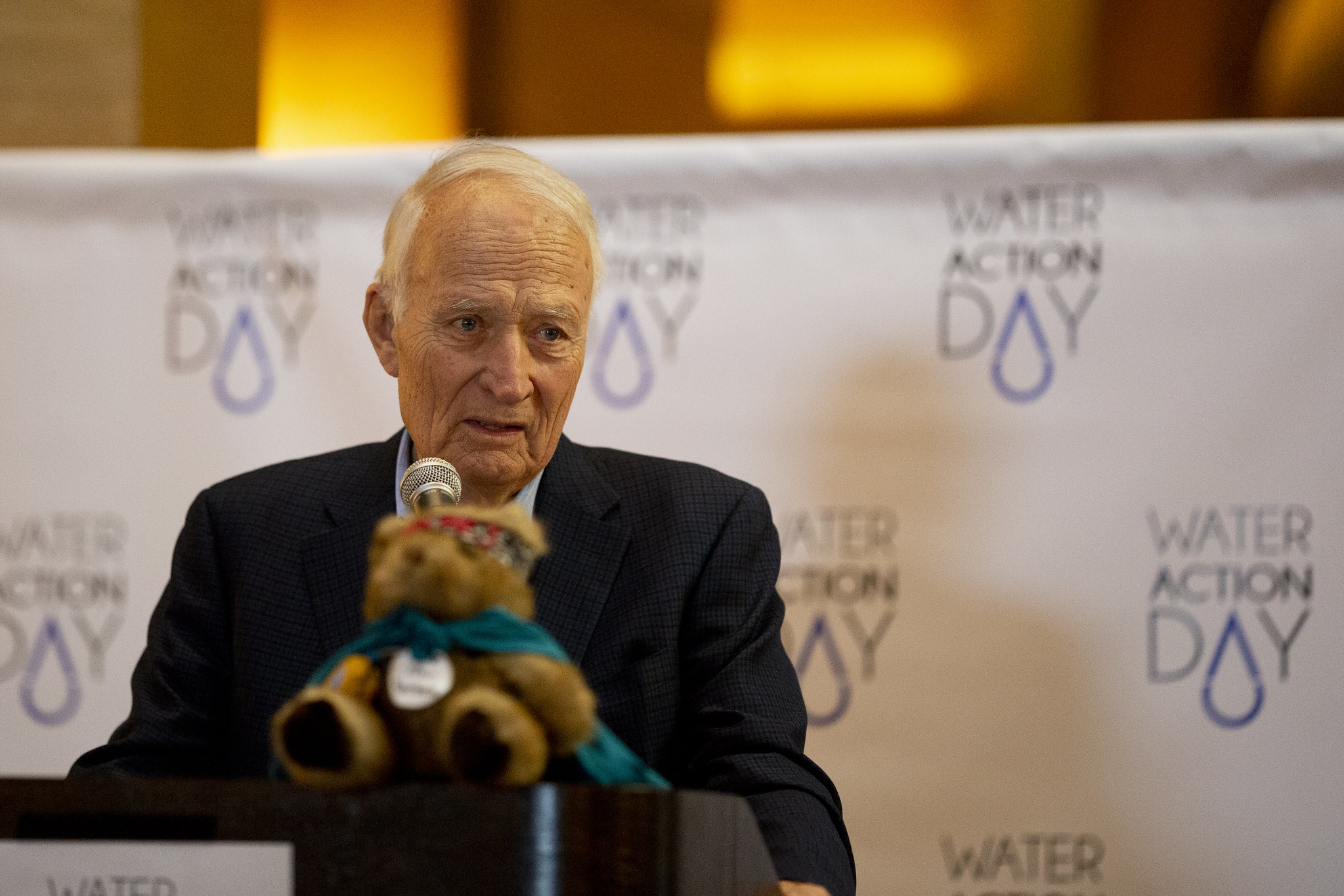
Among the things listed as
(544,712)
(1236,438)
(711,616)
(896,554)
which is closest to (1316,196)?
(1236,438)

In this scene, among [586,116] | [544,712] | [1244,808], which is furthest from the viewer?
[586,116]

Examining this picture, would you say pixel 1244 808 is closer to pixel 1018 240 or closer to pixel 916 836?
pixel 916 836

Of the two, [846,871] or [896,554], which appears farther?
[896,554]

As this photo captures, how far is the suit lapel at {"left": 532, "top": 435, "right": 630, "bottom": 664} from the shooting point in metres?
1.61

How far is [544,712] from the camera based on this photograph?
0.97m

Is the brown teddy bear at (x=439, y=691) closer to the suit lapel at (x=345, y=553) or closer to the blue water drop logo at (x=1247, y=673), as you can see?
the suit lapel at (x=345, y=553)

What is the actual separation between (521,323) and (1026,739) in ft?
4.59

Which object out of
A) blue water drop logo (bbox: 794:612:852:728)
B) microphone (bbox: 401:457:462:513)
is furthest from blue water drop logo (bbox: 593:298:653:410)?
microphone (bbox: 401:457:462:513)

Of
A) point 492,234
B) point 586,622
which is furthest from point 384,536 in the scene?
point 492,234

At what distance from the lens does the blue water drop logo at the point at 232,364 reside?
8.86ft

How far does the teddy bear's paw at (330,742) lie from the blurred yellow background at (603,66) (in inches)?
89.8

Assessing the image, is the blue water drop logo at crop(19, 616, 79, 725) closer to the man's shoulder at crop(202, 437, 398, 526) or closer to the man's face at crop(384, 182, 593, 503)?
the man's shoulder at crop(202, 437, 398, 526)

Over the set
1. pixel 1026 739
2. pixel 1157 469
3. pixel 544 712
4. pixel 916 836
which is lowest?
pixel 916 836

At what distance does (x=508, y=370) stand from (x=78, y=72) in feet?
6.61
